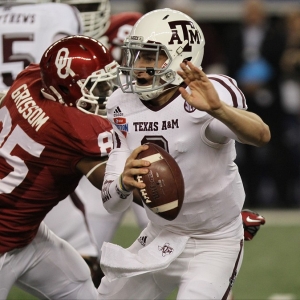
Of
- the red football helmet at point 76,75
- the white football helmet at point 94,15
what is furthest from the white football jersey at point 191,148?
the white football helmet at point 94,15

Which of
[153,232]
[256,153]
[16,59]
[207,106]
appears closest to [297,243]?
[256,153]

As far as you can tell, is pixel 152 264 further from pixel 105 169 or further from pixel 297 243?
pixel 297 243

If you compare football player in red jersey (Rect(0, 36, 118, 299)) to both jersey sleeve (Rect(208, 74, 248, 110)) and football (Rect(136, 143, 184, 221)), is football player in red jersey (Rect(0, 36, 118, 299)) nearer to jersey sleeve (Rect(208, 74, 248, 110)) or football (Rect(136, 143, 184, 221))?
football (Rect(136, 143, 184, 221))

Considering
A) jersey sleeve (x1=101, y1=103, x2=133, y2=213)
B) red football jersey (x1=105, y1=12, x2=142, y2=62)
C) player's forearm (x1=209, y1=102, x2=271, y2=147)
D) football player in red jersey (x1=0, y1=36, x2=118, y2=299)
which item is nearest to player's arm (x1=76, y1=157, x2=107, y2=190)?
football player in red jersey (x1=0, y1=36, x2=118, y2=299)

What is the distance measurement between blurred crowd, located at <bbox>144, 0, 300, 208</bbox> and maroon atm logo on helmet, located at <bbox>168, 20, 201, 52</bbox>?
4706 mm

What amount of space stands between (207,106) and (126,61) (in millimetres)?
598

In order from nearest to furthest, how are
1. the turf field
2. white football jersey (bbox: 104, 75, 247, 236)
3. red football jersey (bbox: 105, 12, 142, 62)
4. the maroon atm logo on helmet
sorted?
white football jersey (bbox: 104, 75, 247, 236) → the maroon atm logo on helmet → the turf field → red football jersey (bbox: 105, 12, 142, 62)

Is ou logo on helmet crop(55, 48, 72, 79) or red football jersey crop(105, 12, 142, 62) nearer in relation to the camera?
ou logo on helmet crop(55, 48, 72, 79)

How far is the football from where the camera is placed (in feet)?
10.3

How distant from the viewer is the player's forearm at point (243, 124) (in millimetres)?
2971

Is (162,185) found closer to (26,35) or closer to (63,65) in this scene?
(63,65)

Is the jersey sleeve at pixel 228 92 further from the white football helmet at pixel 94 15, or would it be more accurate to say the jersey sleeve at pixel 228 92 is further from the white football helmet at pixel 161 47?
the white football helmet at pixel 94 15

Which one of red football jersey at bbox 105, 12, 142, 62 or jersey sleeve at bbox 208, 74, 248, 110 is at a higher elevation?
jersey sleeve at bbox 208, 74, 248, 110

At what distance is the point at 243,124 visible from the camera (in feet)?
9.86
